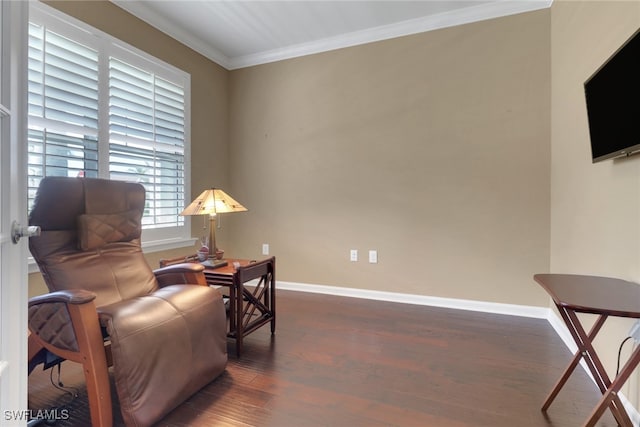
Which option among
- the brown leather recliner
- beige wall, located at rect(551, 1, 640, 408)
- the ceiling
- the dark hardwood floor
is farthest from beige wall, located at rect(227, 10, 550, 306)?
the brown leather recliner

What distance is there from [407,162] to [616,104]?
1.74 meters

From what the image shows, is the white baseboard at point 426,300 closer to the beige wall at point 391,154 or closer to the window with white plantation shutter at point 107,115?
the beige wall at point 391,154

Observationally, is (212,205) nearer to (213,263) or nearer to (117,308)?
(213,263)

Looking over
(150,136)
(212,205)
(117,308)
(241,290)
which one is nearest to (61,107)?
(150,136)

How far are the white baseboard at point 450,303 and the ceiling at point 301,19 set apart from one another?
2.54 metres

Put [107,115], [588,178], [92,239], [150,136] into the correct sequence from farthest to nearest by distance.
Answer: [150,136] → [107,115] → [588,178] → [92,239]

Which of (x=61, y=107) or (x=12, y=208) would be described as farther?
(x=61, y=107)

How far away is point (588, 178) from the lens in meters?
1.89

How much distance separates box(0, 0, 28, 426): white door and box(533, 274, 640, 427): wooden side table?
1.70 m

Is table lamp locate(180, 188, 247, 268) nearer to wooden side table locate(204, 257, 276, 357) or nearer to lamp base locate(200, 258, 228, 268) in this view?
lamp base locate(200, 258, 228, 268)

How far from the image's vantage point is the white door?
0.82m

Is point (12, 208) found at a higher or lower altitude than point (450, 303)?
higher

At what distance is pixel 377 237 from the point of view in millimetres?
3223

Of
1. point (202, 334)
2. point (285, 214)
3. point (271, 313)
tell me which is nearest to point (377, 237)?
point (285, 214)
